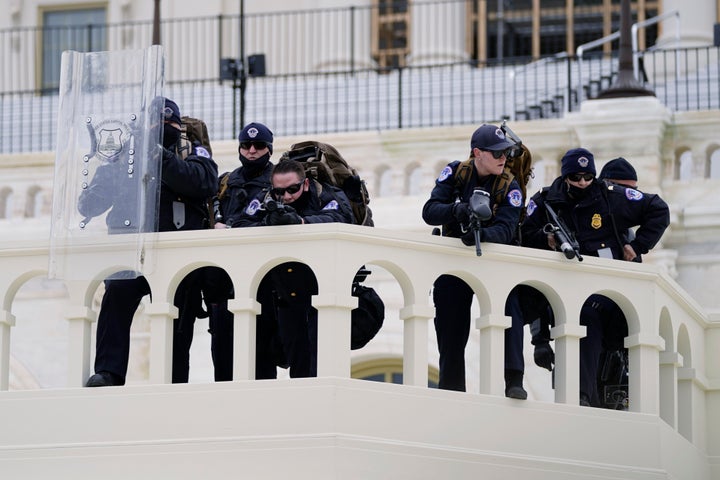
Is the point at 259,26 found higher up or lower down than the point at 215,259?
higher up

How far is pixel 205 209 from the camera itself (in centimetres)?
1191

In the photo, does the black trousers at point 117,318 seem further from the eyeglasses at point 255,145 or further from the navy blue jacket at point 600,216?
the navy blue jacket at point 600,216

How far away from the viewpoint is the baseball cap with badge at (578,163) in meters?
12.2

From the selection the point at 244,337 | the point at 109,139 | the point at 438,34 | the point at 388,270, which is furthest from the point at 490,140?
the point at 438,34

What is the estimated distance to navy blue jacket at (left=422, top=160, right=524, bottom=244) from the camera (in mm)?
11477

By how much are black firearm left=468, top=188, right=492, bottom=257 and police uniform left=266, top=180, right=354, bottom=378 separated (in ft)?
2.44

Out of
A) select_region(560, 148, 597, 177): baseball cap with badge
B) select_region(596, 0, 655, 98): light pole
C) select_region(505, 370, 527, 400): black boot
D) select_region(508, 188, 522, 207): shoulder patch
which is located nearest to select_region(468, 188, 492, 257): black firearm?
select_region(508, 188, 522, 207): shoulder patch

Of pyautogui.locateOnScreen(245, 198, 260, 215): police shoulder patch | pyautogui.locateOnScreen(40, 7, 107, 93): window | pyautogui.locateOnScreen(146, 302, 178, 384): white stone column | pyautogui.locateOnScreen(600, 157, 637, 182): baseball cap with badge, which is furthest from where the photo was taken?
pyautogui.locateOnScreen(40, 7, 107, 93): window

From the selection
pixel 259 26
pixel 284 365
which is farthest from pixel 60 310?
pixel 259 26

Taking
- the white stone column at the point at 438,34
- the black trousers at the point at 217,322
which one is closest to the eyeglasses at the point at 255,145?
the black trousers at the point at 217,322

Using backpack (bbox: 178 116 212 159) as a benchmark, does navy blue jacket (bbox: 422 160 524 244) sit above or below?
below

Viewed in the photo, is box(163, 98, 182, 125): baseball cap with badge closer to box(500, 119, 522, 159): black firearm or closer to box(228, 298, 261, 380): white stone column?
box(228, 298, 261, 380): white stone column

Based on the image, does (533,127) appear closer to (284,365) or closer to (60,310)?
(60,310)

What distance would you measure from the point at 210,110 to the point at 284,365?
11516 millimetres
